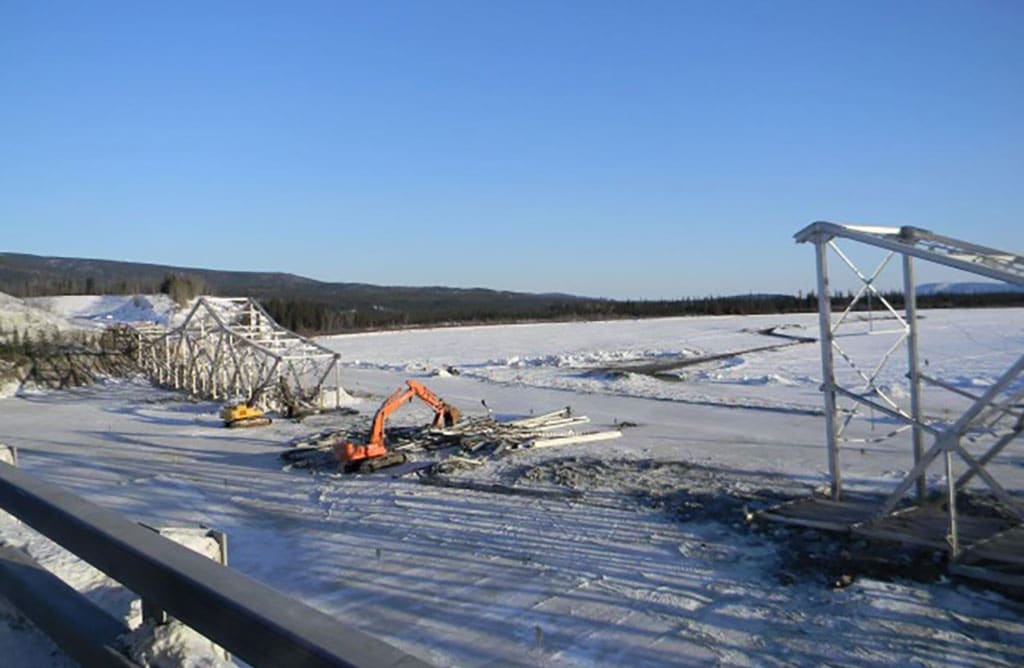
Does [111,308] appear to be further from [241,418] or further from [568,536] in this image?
[568,536]

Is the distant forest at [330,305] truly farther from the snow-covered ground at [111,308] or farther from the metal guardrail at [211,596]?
the metal guardrail at [211,596]

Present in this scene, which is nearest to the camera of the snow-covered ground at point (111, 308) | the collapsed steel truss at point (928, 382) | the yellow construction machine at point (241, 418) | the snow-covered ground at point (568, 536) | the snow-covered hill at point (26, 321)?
the snow-covered ground at point (568, 536)

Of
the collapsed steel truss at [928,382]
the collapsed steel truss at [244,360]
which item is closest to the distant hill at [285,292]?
the collapsed steel truss at [244,360]

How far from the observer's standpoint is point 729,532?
430 inches

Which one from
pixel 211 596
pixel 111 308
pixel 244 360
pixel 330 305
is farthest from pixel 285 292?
pixel 211 596

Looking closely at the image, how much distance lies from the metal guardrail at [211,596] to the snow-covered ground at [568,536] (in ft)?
2.65

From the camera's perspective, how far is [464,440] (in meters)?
17.7

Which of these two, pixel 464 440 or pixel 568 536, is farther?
pixel 464 440

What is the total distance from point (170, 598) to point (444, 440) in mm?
15438

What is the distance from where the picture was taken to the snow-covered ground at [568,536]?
289 inches

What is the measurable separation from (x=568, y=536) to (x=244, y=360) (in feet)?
67.0

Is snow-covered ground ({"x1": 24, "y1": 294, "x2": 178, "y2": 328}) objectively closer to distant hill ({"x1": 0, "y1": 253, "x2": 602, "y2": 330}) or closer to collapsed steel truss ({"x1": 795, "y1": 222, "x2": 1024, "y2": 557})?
distant hill ({"x1": 0, "y1": 253, "x2": 602, "y2": 330})

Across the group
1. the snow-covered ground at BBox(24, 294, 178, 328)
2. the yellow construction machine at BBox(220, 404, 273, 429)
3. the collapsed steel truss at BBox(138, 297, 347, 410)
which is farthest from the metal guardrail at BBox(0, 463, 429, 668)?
the snow-covered ground at BBox(24, 294, 178, 328)

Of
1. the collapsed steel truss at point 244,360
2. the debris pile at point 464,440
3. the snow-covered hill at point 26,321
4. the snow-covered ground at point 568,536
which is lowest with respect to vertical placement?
the snow-covered ground at point 568,536
